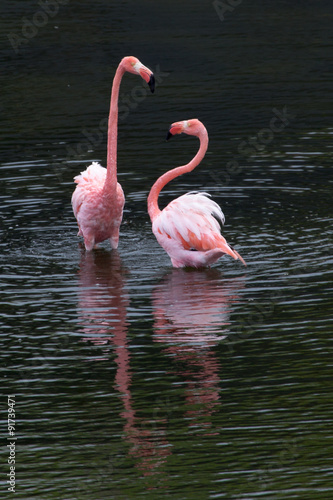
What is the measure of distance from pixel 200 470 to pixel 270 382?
146 centimetres

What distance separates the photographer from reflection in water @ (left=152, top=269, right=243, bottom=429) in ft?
23.3

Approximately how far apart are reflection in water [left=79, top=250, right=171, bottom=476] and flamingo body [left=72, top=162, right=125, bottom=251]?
0.21 m

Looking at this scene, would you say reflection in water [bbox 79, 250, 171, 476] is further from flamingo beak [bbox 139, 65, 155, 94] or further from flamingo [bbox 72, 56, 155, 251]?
flamingo beak [bbox 139, 65, 155, 94]

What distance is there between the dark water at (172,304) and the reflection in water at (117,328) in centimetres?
2

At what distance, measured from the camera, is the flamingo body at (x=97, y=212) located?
11.0 meters

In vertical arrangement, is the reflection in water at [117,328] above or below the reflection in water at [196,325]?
below

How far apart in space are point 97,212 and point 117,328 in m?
2.62

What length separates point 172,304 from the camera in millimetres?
9141

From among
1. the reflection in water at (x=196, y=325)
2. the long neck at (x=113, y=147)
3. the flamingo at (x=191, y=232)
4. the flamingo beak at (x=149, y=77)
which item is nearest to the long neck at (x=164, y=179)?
the flamingo at (x=191, y=232)

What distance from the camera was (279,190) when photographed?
42.5ft

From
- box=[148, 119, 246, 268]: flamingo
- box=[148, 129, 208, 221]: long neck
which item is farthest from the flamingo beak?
box=[148, 119, 246, 268]: flamingo

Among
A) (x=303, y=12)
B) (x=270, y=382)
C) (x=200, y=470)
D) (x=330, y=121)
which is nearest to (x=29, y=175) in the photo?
(x=330, y=121)

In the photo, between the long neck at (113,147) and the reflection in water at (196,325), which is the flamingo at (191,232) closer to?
the reflection in water at (196,325)

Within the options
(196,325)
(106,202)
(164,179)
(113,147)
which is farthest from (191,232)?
(196,325)
